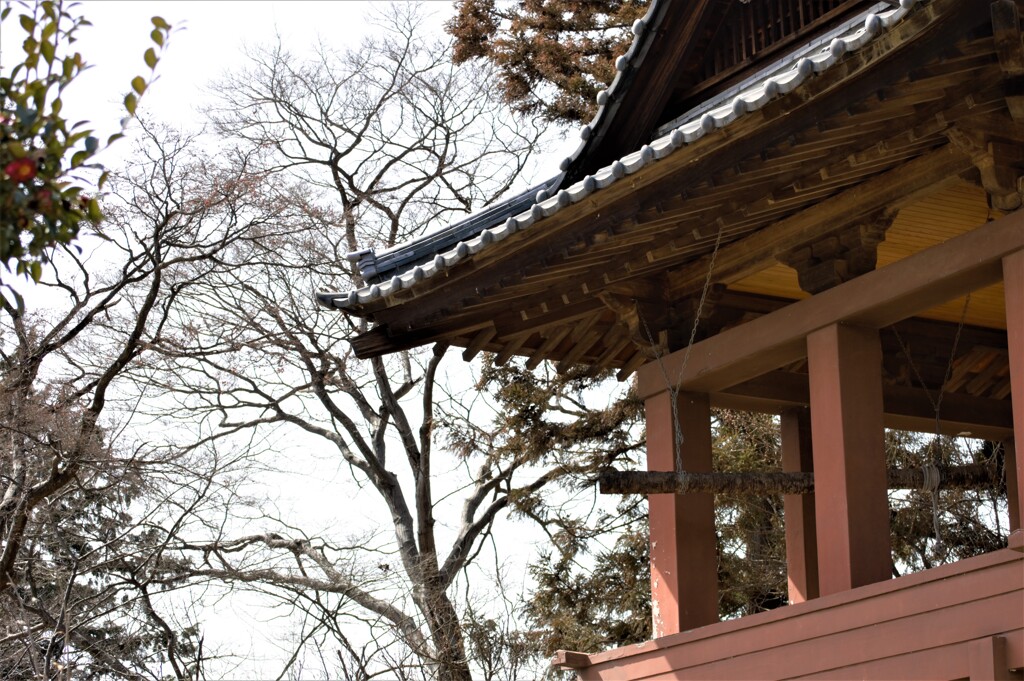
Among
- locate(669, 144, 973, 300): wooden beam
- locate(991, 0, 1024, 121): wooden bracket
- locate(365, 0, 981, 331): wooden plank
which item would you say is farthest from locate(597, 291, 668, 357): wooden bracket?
locate(991, 0, 1024, 121): wooden bracket

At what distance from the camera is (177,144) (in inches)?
455

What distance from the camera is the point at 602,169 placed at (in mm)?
5660

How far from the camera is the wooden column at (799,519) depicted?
7.08 metres

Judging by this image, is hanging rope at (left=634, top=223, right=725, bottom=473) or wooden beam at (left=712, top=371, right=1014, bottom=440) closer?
hanging rope at (left=634, top=223, right=725, bottom=473)

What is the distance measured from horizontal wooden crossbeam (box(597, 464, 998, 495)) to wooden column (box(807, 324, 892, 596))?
0.40 meters

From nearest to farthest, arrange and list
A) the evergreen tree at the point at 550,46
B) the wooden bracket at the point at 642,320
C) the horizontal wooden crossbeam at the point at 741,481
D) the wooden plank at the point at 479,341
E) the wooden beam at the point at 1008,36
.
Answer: the wooden beam at the point at 1008,36 < the horizontal wooden crossbeam at the point at 741,481 < the wooden bracket at the point at 642,320 < the wooden plank at the point at 479,341 < the evergreen tree at the point at 550,46

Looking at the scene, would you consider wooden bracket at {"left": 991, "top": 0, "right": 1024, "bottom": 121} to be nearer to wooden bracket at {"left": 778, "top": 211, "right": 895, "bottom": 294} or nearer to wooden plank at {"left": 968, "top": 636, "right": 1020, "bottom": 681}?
wooden bracket at {"left": 778, "top": 211, "right": 895, "bottom": 294}

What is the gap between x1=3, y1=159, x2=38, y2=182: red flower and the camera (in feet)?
8.09

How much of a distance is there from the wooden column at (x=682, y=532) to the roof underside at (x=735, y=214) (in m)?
0.39

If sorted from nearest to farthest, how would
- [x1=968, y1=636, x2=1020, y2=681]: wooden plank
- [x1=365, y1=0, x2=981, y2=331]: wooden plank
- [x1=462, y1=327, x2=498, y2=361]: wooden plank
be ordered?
1. [x1=365, y1=0, x2=981, y2=331]: wooden plank
2. [x1=968, y1=636, x2=1020, y2=681]: wooden plank
3. [x1=462, y1=327, x2=498, y2=361]: wooden plank

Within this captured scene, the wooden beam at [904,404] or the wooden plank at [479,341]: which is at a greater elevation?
the wooden plank at [479,341]

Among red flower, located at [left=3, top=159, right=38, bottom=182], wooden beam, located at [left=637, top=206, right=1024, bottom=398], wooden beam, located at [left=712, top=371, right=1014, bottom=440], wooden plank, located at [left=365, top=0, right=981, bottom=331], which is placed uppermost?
wooden plank, located at [left=365, top=0, right=981, bottom=331]

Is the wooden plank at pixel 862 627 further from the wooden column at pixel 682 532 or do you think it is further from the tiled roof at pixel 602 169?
the tiled roof at pixel 602 169

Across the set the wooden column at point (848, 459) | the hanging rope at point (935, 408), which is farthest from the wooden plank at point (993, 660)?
the hanging rope at point (935, 408)
